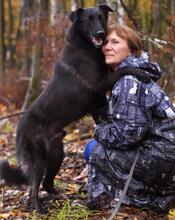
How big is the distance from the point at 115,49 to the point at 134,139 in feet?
3.07

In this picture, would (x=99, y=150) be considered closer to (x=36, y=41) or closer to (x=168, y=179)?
(x=168, y=179)

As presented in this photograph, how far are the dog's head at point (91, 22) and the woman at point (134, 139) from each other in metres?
0.25

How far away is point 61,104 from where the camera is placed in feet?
17.4

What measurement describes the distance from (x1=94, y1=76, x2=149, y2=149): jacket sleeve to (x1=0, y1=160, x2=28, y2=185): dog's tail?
51.8 inches

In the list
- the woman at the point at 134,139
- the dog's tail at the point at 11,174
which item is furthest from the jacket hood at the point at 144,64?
the dog's tail at the point at 11,174

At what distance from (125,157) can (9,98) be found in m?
12.7

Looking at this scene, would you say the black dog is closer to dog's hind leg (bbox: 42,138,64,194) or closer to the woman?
dog's hind leg (bbox: 42,138,64,194)

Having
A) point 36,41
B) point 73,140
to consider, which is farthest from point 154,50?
point 36,41

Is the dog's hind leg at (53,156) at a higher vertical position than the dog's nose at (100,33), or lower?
lower

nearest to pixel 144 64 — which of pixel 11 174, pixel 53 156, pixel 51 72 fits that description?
pixel 53 156

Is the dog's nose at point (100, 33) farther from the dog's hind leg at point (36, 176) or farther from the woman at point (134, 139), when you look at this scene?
the dog's hind leg at point (36, 176)

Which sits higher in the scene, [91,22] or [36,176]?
[91,22]

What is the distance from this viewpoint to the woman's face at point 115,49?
4.78 metres

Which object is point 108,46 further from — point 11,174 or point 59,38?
point 59,38
